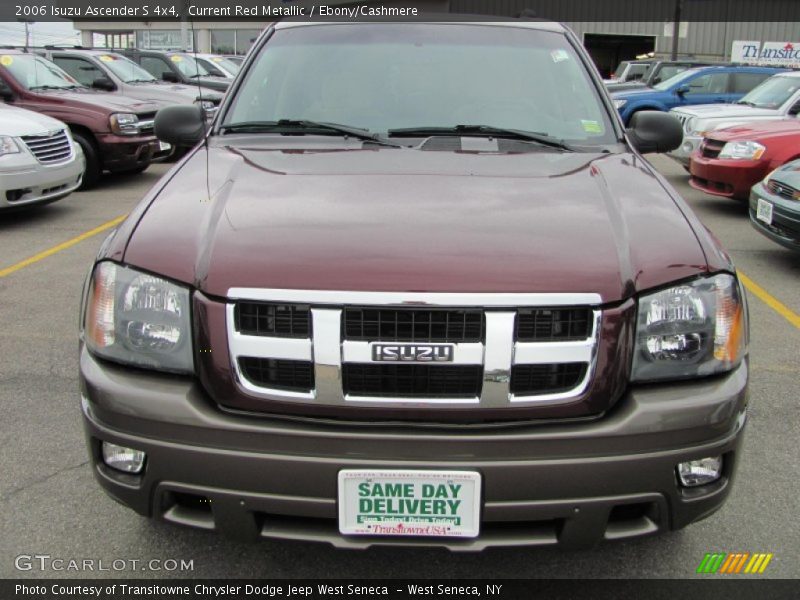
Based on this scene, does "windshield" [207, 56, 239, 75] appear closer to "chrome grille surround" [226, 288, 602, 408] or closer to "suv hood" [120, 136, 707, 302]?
"suv hood" [120, 136, 707, 302]

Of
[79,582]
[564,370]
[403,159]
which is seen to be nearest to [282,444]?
[564,370]

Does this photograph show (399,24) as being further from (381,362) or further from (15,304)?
(15,304)

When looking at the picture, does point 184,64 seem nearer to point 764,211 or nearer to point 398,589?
point 764,211

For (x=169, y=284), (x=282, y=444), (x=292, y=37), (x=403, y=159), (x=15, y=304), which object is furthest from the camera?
(x=15, y=304)

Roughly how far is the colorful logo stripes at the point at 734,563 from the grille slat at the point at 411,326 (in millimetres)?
1253

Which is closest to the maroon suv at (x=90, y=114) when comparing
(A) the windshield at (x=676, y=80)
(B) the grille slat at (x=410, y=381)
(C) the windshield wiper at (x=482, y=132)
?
(C) the windshield wiper at (x=482, y=132)

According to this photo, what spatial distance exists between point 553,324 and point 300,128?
1.60 metres

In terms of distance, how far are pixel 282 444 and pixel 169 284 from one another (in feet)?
1.76

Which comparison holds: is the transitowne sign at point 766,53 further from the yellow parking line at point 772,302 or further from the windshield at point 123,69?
the yellow parking line at point 772,302

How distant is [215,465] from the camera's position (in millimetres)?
1952

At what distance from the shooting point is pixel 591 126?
3.19 m

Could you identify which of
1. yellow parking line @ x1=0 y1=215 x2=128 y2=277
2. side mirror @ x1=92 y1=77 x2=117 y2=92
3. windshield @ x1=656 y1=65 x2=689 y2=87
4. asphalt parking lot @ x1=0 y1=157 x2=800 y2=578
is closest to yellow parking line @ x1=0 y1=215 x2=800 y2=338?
yellow parking line @ x1=0 y1=215 x2=128 y2=277

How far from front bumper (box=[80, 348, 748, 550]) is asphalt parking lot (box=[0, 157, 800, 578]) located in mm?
132

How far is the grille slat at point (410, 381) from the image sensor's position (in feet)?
6.44
